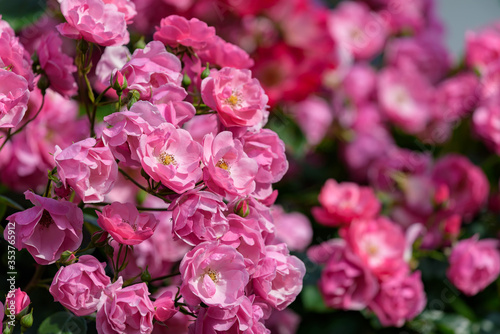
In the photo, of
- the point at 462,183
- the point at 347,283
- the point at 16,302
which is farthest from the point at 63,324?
the point at 462,183

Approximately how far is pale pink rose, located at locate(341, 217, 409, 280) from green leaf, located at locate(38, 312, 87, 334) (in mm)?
360

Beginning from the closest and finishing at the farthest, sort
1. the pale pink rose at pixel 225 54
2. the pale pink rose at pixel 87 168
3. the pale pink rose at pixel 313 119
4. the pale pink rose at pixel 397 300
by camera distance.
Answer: the pale pink rose at pixel 87 168 → the pale pink rose at pixel 225 54 → the pale pink rose at pixel 397 300 → the pale pink rose at pixel 313 119

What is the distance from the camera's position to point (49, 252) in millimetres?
369

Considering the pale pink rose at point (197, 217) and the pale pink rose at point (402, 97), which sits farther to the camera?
the pale pink rose at point (402, 97)

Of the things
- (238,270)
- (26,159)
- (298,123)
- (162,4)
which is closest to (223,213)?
(238,270)

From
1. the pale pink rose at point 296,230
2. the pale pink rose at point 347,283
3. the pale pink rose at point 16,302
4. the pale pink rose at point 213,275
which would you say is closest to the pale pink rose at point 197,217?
the pale pink rose at point 213,275

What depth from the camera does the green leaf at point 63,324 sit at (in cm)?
42

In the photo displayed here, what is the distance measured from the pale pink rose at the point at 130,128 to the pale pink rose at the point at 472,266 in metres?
0.52

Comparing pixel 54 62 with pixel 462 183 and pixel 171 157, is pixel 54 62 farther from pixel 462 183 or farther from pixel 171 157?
pixel 462 183

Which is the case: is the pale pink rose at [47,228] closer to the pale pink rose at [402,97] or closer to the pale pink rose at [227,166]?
the pale pink rose at [227,166]

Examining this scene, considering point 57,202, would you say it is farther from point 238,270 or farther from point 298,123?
point 298,123

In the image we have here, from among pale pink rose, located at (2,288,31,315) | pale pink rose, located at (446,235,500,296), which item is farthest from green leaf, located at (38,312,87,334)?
pale pink rose, located at (446,235,500,296)

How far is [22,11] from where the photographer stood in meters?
0.69

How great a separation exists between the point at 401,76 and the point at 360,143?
7.2 inches
